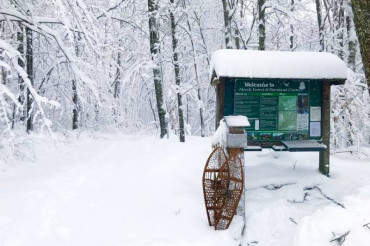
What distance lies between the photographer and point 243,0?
14.0 m

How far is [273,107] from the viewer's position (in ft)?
21.7

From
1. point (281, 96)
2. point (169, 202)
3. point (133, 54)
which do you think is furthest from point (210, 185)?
point (133, 54)

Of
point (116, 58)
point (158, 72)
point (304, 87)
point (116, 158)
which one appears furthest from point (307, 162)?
point (116, 58)

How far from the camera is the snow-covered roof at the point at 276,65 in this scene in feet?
20.5

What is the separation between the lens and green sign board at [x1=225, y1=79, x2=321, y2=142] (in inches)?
258

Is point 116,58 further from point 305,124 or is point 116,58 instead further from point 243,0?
point 305,124

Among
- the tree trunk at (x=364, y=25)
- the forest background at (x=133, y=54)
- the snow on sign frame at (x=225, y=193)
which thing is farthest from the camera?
the forest background at (x=133, y=54)

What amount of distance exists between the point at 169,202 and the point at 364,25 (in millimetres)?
3657

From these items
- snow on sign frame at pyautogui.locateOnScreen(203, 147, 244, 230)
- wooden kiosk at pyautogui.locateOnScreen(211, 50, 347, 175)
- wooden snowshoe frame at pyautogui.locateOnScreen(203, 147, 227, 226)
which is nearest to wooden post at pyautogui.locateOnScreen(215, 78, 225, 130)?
wooden kiosk at pyautogui.locateOnScreen(211, 50, 347, 175)

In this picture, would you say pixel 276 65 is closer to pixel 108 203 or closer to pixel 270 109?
pixel 270 109

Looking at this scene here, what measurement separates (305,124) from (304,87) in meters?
0.69

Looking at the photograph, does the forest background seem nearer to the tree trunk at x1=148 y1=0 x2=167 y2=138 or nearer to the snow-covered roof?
the tree trunk at x1=148 y1=0 x2=167 y2=138

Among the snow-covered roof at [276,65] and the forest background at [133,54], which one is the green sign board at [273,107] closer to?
the snow-covered roof at [276,65]

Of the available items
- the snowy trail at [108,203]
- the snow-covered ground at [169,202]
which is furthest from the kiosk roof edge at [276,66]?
the snowy trail at [108,203]
